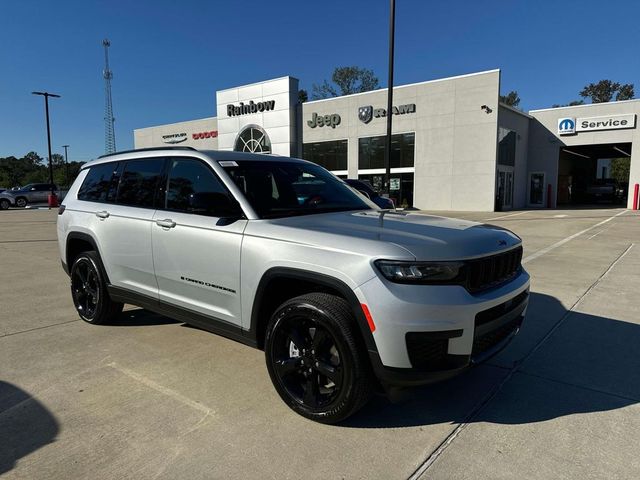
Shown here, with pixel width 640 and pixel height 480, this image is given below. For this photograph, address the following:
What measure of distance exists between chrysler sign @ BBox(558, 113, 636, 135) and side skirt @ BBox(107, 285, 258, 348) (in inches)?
1180

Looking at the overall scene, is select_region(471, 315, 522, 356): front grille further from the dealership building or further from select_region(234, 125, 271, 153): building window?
select_region(234, 125, 271, 153): building window

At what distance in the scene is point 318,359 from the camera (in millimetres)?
2807

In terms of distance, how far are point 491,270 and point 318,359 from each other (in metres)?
1.25

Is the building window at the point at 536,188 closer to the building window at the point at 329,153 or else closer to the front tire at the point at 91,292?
the building window at the point at 329,153

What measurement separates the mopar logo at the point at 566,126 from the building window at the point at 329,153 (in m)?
13.6

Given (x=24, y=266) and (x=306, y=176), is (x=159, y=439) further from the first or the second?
(x=24, y=266)

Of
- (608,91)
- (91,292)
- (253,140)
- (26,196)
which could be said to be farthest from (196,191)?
(608,91)

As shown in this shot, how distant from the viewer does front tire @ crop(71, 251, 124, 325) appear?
14.9 feet

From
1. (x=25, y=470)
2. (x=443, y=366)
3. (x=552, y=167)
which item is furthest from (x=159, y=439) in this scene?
(x=552, y=167)

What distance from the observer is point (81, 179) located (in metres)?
5.13

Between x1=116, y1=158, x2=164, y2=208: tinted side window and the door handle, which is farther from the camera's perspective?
x1=116, y1=158, x2=164, y2=208: tinted side window

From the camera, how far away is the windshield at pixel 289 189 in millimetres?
3471

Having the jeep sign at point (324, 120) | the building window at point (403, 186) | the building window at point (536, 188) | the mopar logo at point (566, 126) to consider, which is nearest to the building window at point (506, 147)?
the building window at point (536, 188)

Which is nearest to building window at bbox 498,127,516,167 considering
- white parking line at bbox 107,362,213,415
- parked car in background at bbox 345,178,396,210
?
parked car in background at bbox 345,178,396,210
